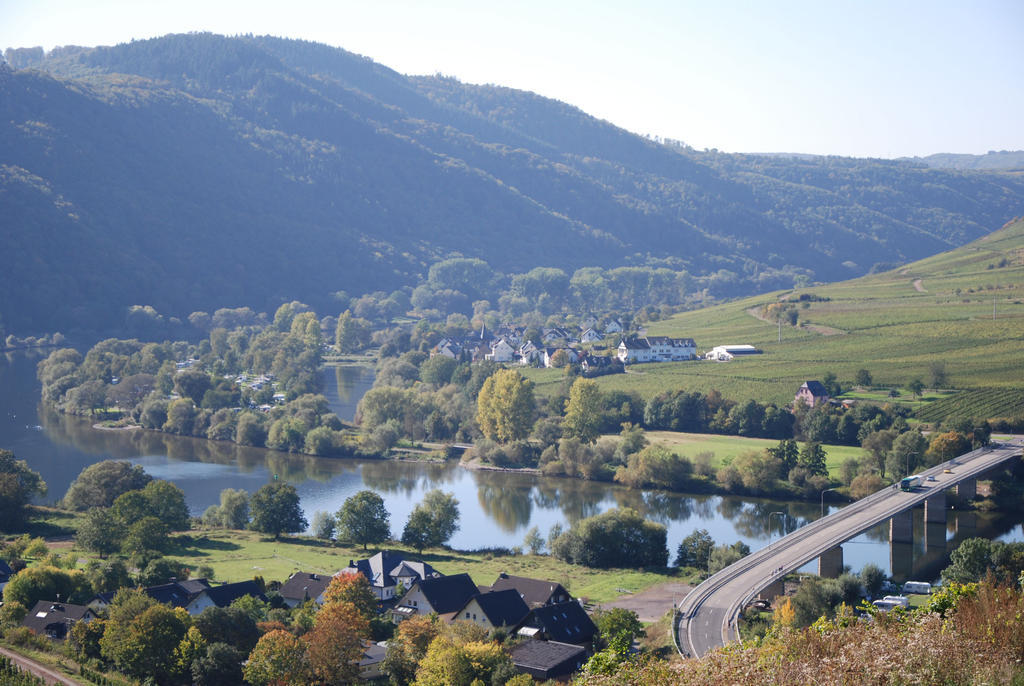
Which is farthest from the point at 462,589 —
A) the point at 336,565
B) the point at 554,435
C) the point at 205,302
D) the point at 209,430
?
the point at 205,302

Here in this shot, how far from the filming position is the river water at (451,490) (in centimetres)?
4266

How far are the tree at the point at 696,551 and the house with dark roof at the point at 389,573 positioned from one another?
949cm

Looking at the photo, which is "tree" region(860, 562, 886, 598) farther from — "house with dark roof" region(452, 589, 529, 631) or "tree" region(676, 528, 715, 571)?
"house with dark roof" region(452, 589, 529, 631)

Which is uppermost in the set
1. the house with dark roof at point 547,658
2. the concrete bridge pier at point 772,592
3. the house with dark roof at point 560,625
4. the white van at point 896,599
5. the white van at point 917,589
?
the house with dark roof at point 547,658

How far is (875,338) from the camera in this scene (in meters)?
75.8

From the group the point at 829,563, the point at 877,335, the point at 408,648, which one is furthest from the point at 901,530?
the point at 877,335

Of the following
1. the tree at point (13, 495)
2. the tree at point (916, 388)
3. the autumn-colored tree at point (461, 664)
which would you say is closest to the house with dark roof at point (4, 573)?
the tree at point (13, 495)

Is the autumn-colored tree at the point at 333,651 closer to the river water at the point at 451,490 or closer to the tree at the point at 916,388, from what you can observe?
the river water at the point at 451,490

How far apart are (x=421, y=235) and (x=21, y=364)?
100119 mm

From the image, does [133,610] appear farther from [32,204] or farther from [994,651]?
[32,204]

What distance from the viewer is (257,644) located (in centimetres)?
2392

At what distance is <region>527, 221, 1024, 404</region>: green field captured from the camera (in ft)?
216

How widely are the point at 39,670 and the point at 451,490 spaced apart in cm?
3013

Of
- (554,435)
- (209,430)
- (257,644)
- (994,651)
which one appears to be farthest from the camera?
(209,430)
